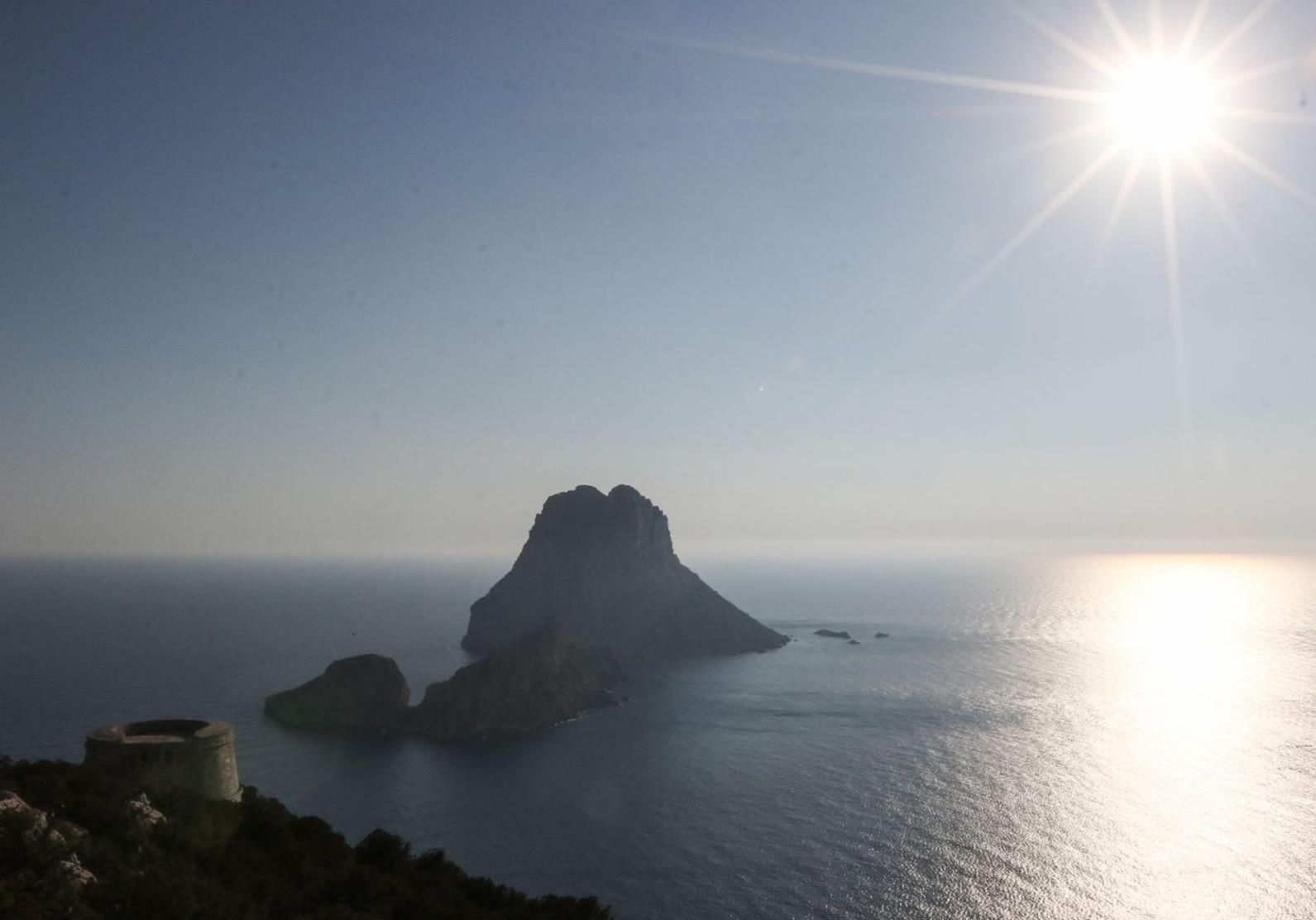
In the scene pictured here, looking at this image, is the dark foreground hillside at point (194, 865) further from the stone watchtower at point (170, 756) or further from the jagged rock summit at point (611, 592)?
the jagged rock summit at point (611, 592)

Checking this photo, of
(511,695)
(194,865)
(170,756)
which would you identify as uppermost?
(170,756)

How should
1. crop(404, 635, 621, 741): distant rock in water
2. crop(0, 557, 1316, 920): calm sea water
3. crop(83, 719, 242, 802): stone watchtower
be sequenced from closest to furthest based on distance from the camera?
crop(83, 719, 242, 802): stone watchtower
crop(0, 557, 1316, 920): calm sea water
crop(404, 635, 621, 741): distant rock in water

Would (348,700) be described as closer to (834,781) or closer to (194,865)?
(834,781)

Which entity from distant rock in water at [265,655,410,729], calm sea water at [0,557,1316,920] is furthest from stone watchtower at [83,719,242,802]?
distant rock in water at [265,655,410,729]

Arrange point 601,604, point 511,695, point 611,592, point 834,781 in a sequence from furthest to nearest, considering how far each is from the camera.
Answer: point 611,592 < point 601,604 < point 511,695 < point 834,781

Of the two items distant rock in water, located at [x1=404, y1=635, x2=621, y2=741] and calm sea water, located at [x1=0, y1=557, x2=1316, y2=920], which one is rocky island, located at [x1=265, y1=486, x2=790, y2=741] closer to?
distant rock in water, located at [x1=404, y1=635, x2=621, y2=741]

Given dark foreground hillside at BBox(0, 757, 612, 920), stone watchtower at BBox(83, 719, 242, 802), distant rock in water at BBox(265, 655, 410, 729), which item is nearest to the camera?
dark foreground hillside at BBox(0, 757, 612, 920)

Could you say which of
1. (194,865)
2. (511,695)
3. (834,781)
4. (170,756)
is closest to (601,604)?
(511,695)
